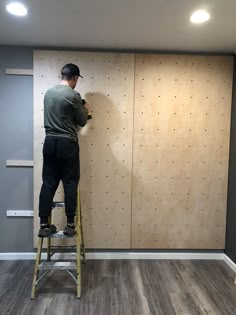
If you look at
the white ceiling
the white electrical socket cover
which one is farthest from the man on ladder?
the white electrical socket cover

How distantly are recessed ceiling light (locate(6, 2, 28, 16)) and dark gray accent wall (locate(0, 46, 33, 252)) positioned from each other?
838mm

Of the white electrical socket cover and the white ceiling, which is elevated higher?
the white ceiling

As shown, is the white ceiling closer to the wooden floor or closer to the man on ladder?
the man on ladder

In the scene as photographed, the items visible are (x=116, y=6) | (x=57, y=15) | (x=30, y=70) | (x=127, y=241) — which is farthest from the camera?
(x=127, y=241)

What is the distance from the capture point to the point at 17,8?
222cm

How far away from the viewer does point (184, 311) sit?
2.39 m

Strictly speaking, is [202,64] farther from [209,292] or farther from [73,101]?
[209,292]

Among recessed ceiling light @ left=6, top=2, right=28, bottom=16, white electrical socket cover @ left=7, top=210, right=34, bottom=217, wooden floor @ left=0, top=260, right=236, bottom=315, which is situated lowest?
wooden floor @ left=0, top=260, right=236, bottom=315

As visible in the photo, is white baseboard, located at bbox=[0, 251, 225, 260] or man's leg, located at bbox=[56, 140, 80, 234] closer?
man's leg, located at bbox=[56, 140, 80, 234]

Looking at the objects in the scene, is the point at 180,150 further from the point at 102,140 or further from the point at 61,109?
the point at 61,109

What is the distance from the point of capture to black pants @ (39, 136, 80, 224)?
2.54m

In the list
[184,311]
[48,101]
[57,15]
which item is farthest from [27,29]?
[184,311]

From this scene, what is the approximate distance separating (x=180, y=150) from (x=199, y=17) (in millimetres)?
1410

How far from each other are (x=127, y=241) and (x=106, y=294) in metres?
0.79
